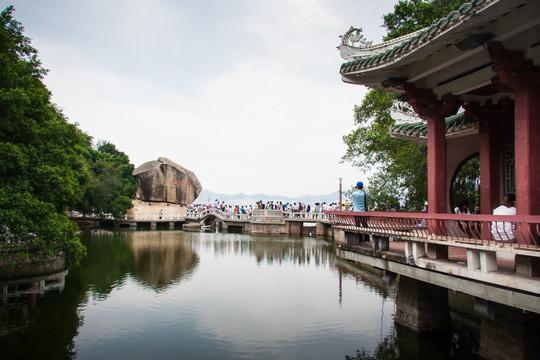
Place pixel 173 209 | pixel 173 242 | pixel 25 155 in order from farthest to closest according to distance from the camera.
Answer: pixel 173 209
pixel 173 242
pixel 25 155

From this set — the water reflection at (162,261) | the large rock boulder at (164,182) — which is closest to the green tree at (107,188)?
the large rock boulder at (164,182)

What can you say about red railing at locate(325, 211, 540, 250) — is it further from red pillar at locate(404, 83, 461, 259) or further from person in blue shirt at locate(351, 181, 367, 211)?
red pillar at locate(404, 83, 461, 259)

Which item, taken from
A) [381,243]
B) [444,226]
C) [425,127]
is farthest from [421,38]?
[425,127]

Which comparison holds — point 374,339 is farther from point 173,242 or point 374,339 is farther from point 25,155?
point 173,242

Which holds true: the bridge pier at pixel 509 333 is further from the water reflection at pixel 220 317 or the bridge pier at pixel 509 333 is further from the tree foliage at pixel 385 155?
Answer: the tree foliage at pixel 385 155

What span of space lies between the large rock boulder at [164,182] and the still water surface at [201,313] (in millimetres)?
24632

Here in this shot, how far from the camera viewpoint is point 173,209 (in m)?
42.0

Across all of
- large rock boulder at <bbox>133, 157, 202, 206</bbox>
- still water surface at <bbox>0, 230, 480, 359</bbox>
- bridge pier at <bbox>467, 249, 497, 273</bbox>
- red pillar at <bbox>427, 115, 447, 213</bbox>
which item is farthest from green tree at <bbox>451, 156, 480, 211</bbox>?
large rock boulder at <bbox>133, 157, 202, 206</bbox>

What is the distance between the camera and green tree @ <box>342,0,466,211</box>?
16.2 m

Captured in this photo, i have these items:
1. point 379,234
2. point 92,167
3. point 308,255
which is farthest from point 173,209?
point 379,234

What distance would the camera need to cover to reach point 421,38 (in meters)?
5.76

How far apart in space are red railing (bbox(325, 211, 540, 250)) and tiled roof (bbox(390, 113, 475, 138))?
279 centimetres

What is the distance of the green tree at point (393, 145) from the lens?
636 inches

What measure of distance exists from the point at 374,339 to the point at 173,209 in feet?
118
